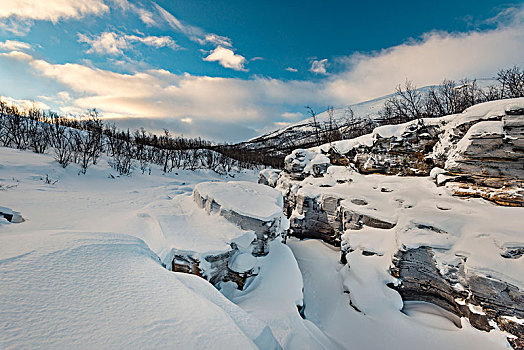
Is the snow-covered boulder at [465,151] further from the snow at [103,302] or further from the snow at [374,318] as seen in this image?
the snow at [103,302]

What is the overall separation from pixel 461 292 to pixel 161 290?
661 cm

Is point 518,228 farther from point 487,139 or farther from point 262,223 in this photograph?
point 262,223

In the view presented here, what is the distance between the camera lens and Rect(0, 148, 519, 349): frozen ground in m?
1.32

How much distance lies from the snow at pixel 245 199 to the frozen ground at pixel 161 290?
33 centimetres

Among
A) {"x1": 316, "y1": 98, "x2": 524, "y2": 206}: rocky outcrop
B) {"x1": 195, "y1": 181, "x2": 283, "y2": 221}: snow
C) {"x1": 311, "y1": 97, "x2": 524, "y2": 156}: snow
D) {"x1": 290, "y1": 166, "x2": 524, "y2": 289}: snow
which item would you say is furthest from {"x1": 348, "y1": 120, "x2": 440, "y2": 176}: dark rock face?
{"x1": 195, "y1": 181, "x2": 283, "y2": 221}: snow

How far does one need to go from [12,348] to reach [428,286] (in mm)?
7664

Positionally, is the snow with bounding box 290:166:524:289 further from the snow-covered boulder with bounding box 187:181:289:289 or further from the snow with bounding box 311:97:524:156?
the snow-covered boulder with bounding box 187:181:289:289

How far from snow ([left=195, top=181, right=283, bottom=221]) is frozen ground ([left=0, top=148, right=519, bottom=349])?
0.33 metres

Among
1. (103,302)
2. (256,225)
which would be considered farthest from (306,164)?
(103,302)

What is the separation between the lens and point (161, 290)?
1.83 meters

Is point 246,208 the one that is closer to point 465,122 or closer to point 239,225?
point 239,225

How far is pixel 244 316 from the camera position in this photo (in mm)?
2006

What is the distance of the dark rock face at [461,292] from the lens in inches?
157

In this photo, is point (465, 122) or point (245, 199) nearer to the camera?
point (245, 199)
